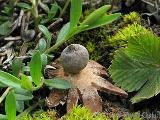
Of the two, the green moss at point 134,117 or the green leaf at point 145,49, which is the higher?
the green leaf at point 145,49

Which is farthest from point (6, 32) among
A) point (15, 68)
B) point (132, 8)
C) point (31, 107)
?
point (132, 8)

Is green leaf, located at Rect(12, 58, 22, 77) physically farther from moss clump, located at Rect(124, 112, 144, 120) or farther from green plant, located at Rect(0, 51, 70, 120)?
moss clump, located at Rect(124, 112, 144, 120)

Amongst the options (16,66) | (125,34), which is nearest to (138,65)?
(125,34)

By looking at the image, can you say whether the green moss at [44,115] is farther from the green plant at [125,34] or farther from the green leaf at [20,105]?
the green plant at [125,34]

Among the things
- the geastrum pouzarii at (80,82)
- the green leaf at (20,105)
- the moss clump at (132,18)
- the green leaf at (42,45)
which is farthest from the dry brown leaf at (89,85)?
the moss clump at (132,18)

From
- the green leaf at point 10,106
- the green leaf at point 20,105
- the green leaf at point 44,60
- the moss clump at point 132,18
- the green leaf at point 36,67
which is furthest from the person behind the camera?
the moss clump at point 132,18

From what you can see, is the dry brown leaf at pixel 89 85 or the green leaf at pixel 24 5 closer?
the dry brown leaf at pixel 89 85
